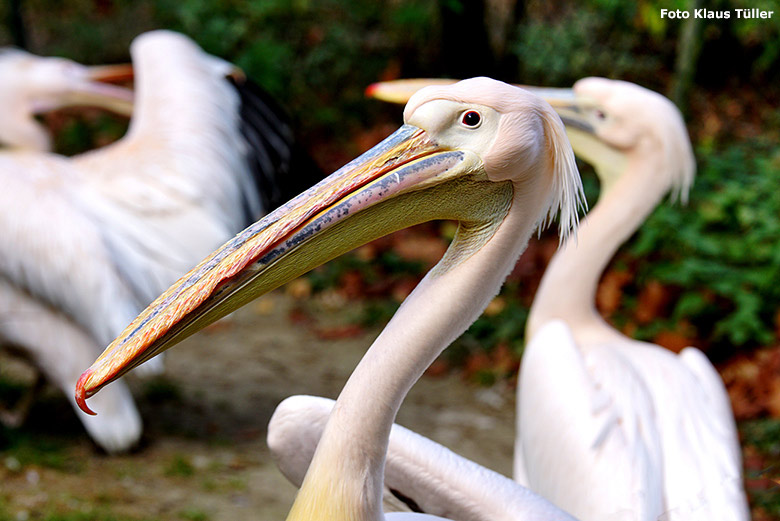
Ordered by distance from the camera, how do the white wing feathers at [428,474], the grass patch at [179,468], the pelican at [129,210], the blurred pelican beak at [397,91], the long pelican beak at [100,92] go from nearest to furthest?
the white wing feathers at [428,474]
the blurred pelican beak at [397,91]
the pelican at [129,210]
the grass patch at [179,468]
the long pelican beak at [100,92]

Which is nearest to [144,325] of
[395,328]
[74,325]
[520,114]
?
[395,328]

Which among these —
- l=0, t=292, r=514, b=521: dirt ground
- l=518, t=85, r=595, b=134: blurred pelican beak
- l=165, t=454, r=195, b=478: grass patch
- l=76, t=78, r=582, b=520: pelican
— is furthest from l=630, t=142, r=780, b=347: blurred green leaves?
l=76, t=78, r=582, b=520: pelican

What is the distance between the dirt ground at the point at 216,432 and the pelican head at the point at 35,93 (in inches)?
46.5

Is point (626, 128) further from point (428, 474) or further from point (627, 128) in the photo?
point (428, 474)

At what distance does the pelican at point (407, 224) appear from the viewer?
1.46m

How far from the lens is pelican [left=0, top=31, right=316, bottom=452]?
333 centimetres

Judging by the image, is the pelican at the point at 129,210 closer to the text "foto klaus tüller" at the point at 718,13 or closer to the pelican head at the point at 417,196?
the pelican head at the point at 417,196

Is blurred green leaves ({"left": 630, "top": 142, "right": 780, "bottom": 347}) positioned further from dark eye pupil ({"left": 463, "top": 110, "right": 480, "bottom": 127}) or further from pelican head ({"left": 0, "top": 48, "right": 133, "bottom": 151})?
dark eye pupil ({"left": 463, "top": 110, "right": 480, "bottom": 127})

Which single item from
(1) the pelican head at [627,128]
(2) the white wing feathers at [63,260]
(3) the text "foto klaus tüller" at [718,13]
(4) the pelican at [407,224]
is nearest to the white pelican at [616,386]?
(1) the pelican head at [627,128]

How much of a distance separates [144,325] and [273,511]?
203cm

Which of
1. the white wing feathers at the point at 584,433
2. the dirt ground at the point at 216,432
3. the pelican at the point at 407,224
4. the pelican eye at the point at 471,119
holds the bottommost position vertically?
the dirt ground at the point at 216,432

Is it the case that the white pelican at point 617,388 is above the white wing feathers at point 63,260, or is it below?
above

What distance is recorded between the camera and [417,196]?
1547mm

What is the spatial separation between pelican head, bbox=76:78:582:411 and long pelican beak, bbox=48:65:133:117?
9.77 feet
